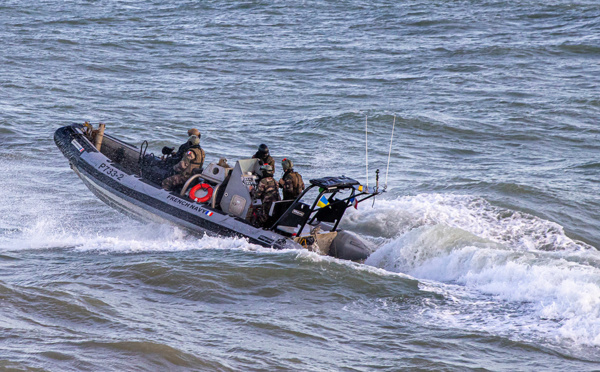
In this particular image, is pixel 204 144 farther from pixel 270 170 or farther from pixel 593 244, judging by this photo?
pixel 593 244

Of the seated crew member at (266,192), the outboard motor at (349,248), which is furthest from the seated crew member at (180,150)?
the outboard motor at (349,248)

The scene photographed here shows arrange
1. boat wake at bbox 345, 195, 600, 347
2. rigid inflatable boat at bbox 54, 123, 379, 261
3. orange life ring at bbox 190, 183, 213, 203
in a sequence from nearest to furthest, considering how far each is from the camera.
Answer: boat wake at bbox 345, 195, 600, 347, rigid inflatable boat at bbox 54, 123, 379, 261, orange life ring at bbox 190, 183, 213, 203

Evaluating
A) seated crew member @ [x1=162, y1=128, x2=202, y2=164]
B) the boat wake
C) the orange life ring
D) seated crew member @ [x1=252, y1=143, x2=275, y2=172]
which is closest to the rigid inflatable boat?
the orange life ring

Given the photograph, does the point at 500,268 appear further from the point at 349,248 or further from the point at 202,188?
the point at 202,188

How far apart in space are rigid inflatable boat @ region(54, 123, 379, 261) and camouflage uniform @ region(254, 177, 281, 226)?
86mm

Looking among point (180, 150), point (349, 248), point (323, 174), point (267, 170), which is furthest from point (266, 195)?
point (323, 174)

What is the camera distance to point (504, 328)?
6.82 m

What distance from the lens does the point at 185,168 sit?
998 cm

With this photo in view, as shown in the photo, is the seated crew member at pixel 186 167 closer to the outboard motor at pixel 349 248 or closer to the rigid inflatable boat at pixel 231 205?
the rigid inflatable boat at pixel 231 205

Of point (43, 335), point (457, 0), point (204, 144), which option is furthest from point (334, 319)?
point (457, 0)

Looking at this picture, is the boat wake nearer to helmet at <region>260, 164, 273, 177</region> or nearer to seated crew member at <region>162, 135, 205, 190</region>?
helmet at <region>260, 164, 273, 177</region>

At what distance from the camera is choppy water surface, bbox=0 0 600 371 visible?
6.43m

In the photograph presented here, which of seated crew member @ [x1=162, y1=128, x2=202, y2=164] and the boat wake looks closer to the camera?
the boat wake

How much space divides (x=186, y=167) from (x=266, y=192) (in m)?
1.32
